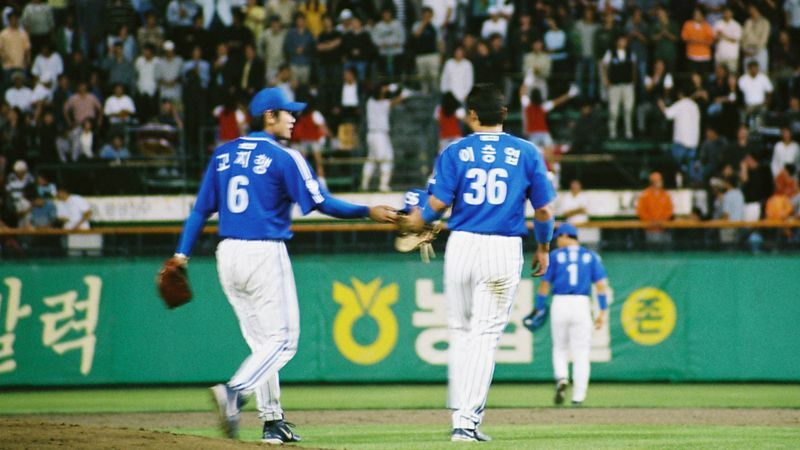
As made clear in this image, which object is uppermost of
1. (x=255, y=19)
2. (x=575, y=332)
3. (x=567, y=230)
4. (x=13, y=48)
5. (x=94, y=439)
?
(x=255, y=19)

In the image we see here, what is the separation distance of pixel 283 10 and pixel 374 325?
9.07 meters

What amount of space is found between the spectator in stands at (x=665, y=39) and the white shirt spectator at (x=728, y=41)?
79 cm

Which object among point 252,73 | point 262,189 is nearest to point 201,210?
point 262,189

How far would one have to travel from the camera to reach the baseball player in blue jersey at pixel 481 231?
328 inches

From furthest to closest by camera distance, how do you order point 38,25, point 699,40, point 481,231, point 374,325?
point 38,25 → point 699,40 → point 374,325 → point 481,231

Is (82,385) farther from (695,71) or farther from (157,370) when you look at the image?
(695,71)

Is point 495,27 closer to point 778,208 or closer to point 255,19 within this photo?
point 255,19

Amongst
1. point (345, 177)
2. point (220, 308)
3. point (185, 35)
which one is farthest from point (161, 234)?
point (185, 35)

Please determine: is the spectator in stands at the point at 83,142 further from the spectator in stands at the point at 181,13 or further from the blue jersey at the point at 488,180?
the blue jersey at the point at 488,180

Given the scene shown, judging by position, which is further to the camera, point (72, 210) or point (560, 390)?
point (72, 210)

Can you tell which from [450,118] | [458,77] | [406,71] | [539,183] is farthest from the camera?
[406,71]

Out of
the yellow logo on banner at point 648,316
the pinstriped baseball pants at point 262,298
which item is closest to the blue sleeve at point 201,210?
the pinstriped baseball pants at point 262,298

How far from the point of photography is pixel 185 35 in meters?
24.2

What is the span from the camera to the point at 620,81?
2212 cm
